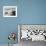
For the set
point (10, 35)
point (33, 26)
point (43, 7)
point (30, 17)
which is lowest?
point (10, 35)

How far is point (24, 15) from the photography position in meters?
4.00

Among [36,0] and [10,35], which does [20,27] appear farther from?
[36,0]

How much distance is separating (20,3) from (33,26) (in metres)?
0.81

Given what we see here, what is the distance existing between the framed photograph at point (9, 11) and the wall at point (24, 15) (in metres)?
0.10

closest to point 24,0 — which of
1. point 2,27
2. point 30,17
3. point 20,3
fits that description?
point 20,3

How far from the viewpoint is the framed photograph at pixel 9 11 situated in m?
3.99

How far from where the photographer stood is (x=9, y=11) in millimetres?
4004

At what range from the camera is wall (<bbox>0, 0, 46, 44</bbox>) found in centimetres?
398

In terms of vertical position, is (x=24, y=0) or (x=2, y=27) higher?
(x=24, y=0)

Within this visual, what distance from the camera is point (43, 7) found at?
399 cm

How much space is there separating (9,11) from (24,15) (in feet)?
1.57

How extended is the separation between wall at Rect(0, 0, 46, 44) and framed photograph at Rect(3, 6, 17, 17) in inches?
3.8

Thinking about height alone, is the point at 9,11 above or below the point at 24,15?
above

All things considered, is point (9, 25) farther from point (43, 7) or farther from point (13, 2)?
point (43, 7)
